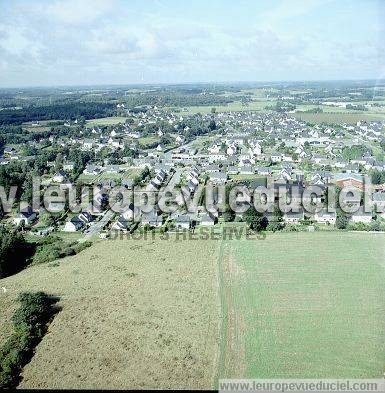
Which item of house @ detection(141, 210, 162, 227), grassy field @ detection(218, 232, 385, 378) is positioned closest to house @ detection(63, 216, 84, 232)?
house @ detection(141, 210, 162, 227)

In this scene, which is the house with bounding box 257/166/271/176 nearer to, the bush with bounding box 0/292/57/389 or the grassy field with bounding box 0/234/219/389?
the grassy field with bounding box 0/234/219/389

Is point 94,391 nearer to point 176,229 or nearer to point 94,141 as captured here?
point 176,229

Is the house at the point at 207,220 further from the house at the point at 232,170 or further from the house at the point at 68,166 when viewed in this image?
the house at the point at 68,166

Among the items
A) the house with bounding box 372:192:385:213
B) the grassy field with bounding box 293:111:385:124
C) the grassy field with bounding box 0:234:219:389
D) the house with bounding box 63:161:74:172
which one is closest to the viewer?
the grassy field with bounding box 0:234:219:389

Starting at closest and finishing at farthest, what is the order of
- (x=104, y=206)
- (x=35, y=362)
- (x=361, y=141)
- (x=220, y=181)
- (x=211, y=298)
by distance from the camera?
(x=35, y=362), (x=211, y=298), (x=104, y=206), (x=220, y=181), (x=361, y=141)

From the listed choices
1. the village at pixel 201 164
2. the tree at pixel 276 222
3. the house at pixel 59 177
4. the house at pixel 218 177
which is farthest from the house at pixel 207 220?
the house at pixel 59 177

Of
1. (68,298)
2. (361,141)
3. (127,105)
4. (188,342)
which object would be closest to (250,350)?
(188,342)

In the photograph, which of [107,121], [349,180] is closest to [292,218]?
[349,180]
